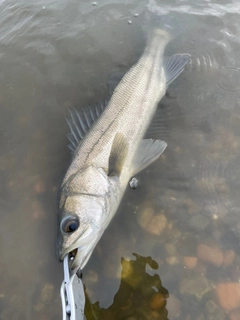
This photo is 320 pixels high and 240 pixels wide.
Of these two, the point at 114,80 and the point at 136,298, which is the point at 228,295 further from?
the point at 114,80

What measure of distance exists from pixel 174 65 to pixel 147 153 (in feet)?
5.53

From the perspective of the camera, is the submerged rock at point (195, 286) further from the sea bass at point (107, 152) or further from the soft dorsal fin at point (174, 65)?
the soft dorsal fin at point (174, 65)

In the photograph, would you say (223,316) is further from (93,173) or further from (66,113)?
(66,113)

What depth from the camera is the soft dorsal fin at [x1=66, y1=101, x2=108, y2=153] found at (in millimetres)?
3752

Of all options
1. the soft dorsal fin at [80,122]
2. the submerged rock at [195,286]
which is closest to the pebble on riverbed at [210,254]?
the submerged rock at [195,286]

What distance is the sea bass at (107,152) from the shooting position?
2.95m

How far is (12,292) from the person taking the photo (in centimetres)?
312

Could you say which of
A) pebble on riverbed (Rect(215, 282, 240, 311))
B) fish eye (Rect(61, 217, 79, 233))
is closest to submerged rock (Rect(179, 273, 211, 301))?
pebble on riverbed (Rect(215, 282, 240, 311))

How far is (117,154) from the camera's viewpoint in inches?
137

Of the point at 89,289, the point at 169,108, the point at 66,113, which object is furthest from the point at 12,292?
the point at 169,108

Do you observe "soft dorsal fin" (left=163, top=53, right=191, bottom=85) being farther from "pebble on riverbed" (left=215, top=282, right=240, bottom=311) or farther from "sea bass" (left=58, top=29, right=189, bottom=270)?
"pebble on riverbed" (left=215, top=282, right=240, bottom=311)

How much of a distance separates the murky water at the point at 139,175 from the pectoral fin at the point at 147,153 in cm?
19

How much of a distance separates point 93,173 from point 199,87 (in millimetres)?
2298

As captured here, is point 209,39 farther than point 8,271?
Yes
